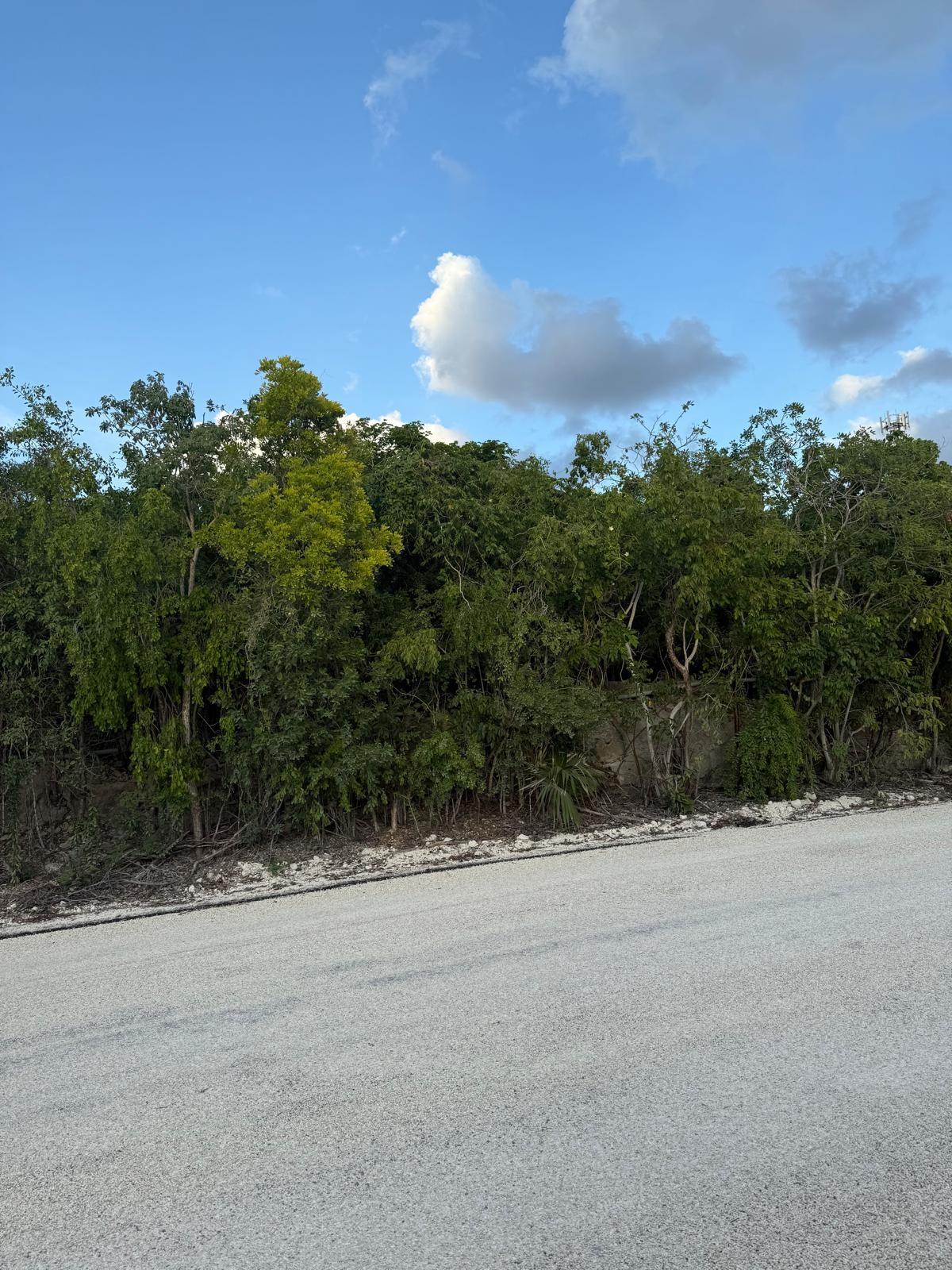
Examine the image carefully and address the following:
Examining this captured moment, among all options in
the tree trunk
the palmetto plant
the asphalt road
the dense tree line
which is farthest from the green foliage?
the tree trunk

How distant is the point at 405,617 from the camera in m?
8.56

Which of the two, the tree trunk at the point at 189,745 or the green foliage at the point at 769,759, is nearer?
the tree trunk at the point at 189,745

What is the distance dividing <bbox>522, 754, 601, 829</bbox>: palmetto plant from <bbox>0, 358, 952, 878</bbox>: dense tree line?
0.04m

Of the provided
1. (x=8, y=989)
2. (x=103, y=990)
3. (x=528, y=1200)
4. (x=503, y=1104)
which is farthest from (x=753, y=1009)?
(x=8, y=989)

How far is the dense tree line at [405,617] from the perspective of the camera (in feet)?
25.0

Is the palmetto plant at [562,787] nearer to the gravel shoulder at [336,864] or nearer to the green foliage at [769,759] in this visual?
the gravel shoulder at [336,864]

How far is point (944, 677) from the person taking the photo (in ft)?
36.6

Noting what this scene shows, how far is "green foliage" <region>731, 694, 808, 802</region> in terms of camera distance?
9.23 metres

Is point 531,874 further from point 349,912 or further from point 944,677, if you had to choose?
point 944,677

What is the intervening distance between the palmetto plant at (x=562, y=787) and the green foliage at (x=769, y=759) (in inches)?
75.6

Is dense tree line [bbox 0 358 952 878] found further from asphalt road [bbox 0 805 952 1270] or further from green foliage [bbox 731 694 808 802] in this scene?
asphalt road [bbox 0 805 952 1270]

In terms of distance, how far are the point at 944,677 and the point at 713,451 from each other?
16.1 feet

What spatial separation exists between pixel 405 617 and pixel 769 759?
454 cm

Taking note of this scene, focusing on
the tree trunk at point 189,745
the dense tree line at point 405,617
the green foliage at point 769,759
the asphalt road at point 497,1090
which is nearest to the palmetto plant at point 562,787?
the dense tree line at point 405,617
